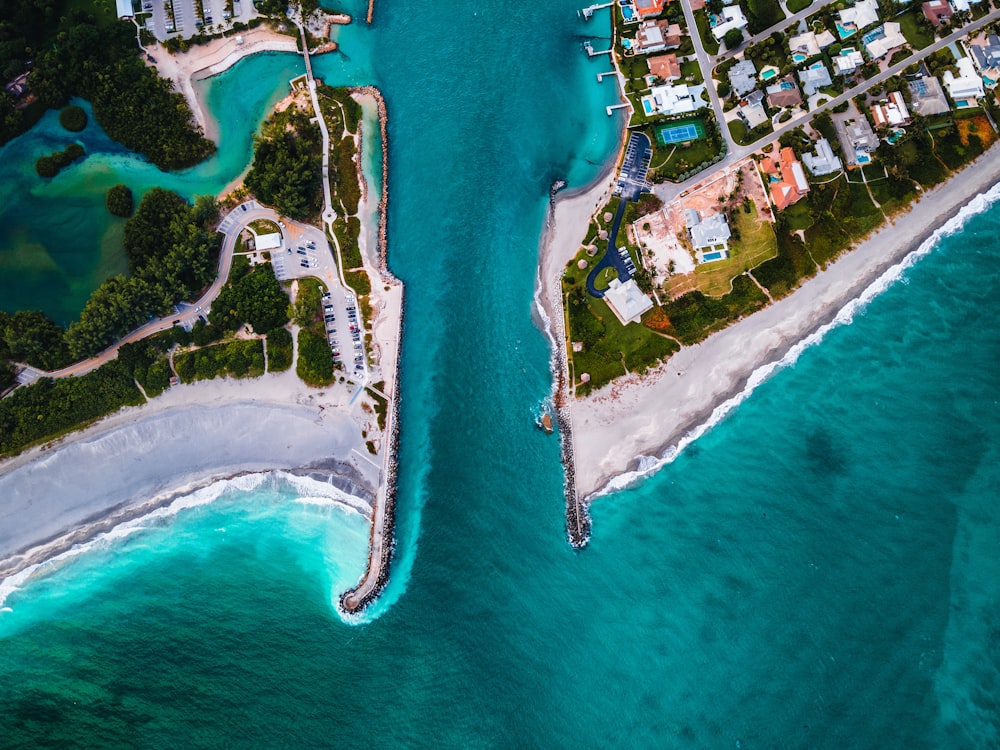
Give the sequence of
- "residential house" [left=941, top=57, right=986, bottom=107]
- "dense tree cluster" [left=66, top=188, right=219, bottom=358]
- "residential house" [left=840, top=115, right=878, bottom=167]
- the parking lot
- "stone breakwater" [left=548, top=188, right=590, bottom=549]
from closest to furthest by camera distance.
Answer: "dense tree cluster" [left=66, top=188, right=219, bottom=358] → "stone breakwater" [left=548, top=188, right=590, bottom=549] → "residential house" [left=941, top=57, right=986, bottom=107] → "residential house" [left=840, top=115, right=878, bottom=167] → the parking lot

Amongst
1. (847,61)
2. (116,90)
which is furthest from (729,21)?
(116,90)

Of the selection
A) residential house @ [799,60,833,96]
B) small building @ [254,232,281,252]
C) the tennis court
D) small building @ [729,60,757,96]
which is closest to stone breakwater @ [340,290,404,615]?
small building @ [254,232,281,252]

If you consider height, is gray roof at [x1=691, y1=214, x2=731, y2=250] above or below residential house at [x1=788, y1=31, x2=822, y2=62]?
below

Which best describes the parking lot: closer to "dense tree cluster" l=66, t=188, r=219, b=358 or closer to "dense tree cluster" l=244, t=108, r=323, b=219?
"dense tree cluster" l=244, t=108, r=323, b=219

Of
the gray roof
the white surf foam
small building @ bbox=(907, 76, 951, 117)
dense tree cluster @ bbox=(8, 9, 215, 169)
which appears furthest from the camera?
dense tree cluster @ bbox=(8, 9, 215, 169)

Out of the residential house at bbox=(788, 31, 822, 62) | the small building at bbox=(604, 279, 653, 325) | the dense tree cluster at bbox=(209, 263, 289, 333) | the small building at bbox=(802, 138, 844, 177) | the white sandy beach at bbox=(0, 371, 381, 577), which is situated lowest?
the white sandy beach at bbox=(0, 371, 381, 577)

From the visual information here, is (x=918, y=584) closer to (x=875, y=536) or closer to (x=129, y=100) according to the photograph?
(x=875, y=536)

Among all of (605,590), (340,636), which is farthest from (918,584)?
(340,636)
